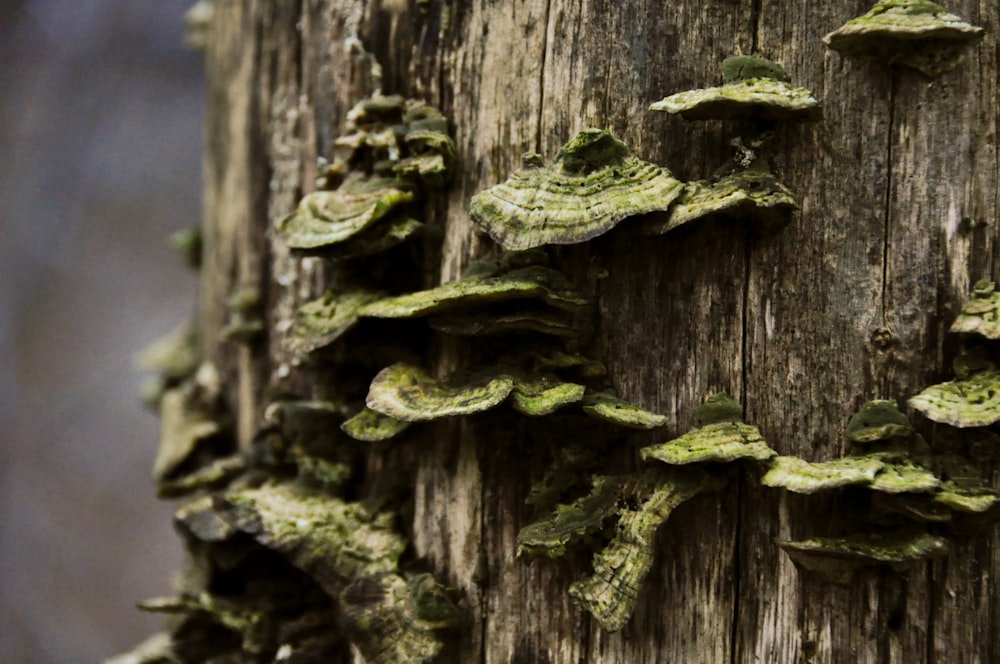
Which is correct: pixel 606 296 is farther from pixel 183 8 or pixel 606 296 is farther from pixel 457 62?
pixel 183 8

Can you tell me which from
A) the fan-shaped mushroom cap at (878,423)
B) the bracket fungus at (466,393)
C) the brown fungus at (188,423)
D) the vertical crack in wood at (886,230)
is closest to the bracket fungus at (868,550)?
the fan-shaped mushroom cap at (878,423)

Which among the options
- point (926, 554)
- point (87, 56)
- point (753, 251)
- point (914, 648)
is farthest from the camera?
point (87, 56)

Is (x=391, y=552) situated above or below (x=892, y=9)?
below

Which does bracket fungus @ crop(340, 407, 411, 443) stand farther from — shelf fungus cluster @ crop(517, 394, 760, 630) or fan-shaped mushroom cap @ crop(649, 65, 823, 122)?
fan-shaped mushroom cap @ crop(649, 65, 823, 122)

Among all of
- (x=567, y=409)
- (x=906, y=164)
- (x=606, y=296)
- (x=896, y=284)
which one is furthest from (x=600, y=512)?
(x=906, y=164)

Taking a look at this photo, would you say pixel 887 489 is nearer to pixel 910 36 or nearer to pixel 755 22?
pixel 910 36

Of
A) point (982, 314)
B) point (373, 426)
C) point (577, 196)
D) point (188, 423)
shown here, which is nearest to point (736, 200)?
point (577, 196)

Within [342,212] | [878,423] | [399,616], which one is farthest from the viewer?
[342,212]
